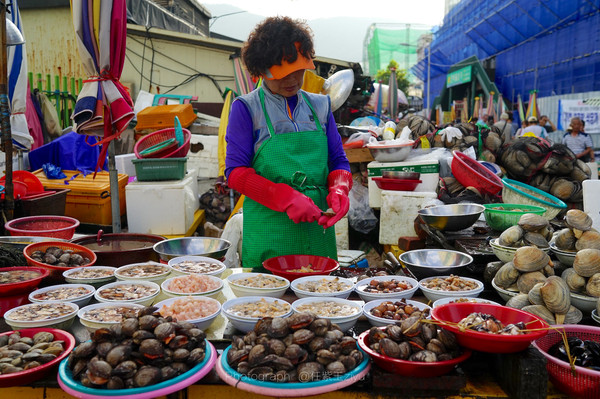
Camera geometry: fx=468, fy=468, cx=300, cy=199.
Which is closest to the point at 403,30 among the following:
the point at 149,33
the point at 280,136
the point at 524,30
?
the point at 524,30

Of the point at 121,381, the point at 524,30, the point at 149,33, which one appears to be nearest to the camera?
the point at 121,381

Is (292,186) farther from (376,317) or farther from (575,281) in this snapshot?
(575,281)

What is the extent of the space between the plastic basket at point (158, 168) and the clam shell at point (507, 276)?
14.7ft

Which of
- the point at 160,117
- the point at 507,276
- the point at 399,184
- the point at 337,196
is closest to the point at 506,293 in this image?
the point at 507,276

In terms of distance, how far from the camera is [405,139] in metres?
6.05

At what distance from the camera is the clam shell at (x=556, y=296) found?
177cm

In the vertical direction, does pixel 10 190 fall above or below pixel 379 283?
above

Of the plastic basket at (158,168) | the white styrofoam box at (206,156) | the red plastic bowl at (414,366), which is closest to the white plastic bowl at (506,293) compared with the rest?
the red plastic bowl at (414,366)

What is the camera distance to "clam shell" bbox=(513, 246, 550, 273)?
2025 mm

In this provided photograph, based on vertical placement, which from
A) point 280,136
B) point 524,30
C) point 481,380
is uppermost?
point 524,30

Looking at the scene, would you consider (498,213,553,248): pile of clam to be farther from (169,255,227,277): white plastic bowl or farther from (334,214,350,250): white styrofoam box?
(334,214,350,250): white styrofoam box

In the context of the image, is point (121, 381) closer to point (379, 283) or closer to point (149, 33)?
point (379, 283)

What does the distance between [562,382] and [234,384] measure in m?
1.05

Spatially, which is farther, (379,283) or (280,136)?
(280,136)
